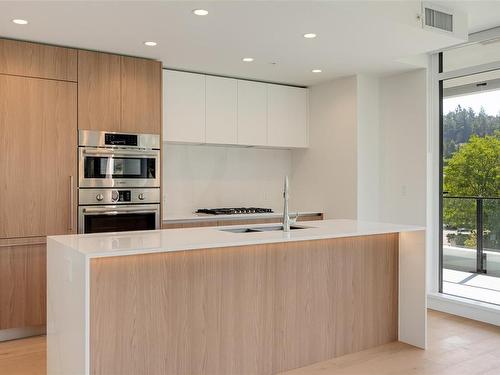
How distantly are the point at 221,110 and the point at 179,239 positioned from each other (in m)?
2.59

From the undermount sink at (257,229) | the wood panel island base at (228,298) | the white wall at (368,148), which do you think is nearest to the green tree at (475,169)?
the white wall at (368,148)

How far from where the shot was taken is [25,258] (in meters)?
3.84

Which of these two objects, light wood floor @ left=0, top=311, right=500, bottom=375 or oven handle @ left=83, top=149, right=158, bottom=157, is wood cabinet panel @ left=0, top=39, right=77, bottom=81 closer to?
oven handle @ left=83, top=149, right=158, bottom=157

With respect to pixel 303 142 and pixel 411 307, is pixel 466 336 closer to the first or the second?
pixel 411 307

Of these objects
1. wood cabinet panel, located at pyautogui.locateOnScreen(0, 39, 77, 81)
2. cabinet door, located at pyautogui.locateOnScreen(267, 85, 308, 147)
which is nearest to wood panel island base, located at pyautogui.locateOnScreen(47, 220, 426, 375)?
wood cabinet panel, located at pyautogui.locateOnScreen(0, 39, 77, 81)

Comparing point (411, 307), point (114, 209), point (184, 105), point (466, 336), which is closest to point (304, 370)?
point (411, 307)

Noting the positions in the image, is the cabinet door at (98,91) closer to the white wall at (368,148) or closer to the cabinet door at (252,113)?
the cabinet door at (252,113)

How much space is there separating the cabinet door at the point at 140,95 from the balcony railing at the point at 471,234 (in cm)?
302

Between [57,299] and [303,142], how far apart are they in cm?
364

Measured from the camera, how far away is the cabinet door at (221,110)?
5.02m

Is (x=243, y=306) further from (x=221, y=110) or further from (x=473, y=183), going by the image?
(x=473, y=183)

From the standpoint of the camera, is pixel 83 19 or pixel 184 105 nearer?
pixel 83 19

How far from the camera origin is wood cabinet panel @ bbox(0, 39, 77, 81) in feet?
12.4

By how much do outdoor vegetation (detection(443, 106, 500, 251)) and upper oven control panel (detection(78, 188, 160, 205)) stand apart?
2.92 metres
